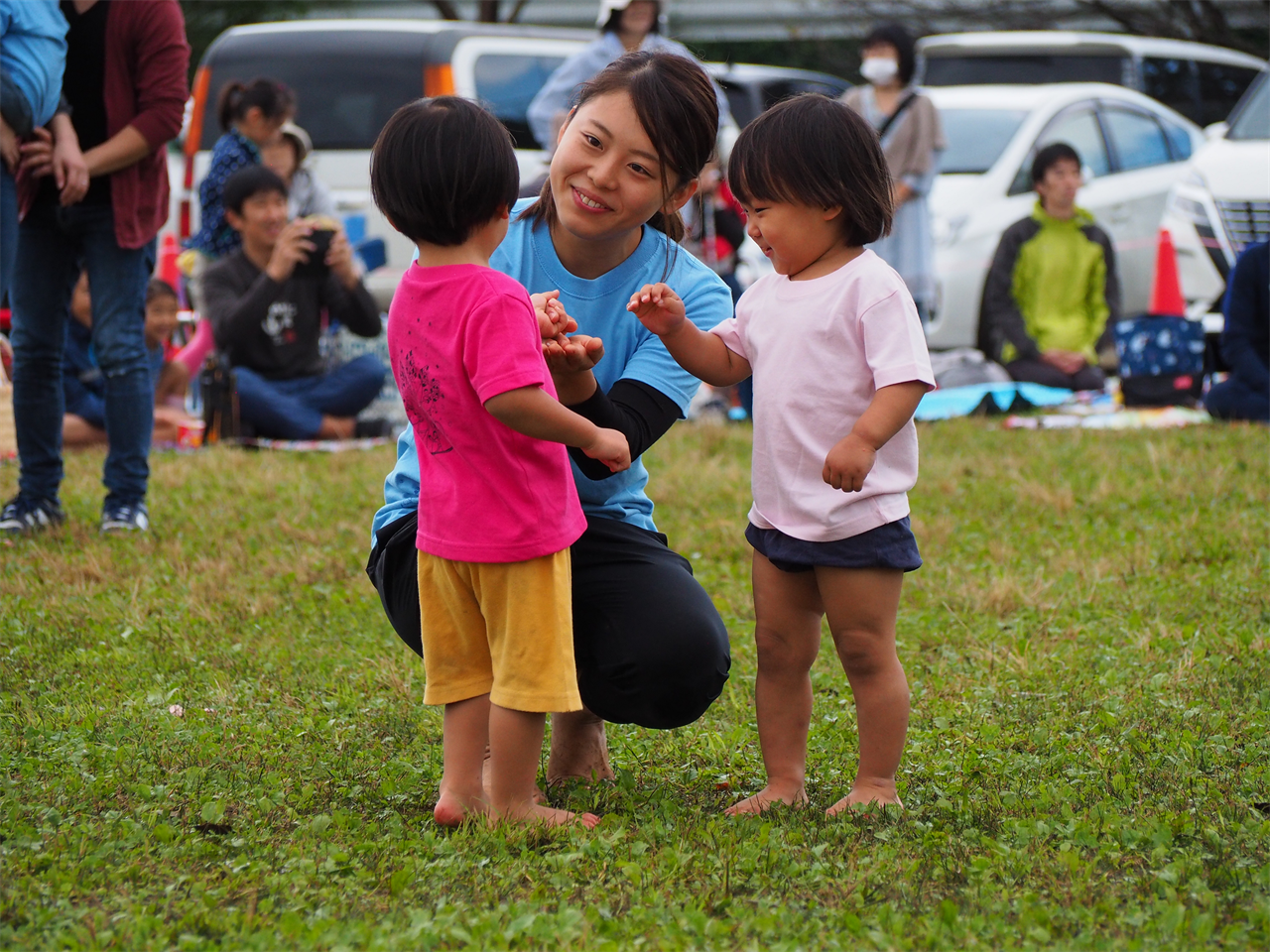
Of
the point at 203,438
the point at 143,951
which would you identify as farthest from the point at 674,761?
the point at 203,438

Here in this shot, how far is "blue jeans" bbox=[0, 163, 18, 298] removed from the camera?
450 centimetres

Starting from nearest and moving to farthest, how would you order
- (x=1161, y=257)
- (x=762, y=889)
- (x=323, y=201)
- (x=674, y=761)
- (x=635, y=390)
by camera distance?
1. (x=762, y=889)
2. (x=635, y=390)
3. (x=674, y=761)
4. (x=323, y=201)
5. (x=1161, y=257)

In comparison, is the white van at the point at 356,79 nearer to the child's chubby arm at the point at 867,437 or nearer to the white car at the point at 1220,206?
the white car at the point at 1220,206

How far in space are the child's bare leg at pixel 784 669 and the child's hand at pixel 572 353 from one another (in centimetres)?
54

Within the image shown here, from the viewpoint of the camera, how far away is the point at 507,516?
8.23ft

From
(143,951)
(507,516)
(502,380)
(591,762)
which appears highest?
(502,380)

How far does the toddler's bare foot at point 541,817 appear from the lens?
8.50ft

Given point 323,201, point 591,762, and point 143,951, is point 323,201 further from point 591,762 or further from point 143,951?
point 143,951

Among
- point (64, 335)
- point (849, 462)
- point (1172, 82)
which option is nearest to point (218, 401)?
point (64, 335)

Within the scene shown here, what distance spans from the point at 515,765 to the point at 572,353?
728 mm

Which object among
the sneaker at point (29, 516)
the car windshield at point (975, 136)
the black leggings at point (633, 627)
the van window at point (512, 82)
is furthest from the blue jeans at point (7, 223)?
the car windshield at point (975, 136)

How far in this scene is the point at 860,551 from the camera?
2674 mm

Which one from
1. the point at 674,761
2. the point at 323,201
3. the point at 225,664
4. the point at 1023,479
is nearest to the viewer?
the point at 674,761

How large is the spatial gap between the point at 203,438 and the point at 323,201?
1.51 metres
